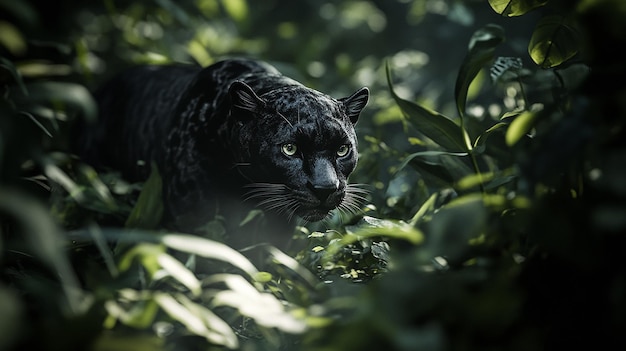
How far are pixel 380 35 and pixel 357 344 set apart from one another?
211 inches

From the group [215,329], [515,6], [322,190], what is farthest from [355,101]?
[215,329]

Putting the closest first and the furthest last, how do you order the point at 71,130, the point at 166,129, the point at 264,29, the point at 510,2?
the point at 510,2 → the point at 166,129 → the point at 71,130 → the point at 264,29

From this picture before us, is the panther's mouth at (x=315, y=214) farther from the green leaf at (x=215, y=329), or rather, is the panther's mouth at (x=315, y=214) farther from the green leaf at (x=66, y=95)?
the green leaf at (x=66, y=95)

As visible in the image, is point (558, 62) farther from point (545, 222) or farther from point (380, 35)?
point (380, 35)

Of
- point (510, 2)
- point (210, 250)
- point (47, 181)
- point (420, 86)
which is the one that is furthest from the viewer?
point (420, 86)

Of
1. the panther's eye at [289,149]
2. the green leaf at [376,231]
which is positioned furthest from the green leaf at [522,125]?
the panther's eye at [289,149]

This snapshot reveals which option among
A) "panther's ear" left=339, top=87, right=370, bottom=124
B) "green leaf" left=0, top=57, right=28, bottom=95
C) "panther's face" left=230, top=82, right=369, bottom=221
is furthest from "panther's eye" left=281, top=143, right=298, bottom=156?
"green leaf" left=0, top=57, right=28, bottom=95

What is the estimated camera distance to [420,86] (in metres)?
5.45

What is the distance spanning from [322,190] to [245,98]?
450mm

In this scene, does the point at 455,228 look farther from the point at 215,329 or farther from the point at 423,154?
the point at 423,154

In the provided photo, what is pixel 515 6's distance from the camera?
2.42 metres

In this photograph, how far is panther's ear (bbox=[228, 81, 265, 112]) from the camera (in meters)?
2.40

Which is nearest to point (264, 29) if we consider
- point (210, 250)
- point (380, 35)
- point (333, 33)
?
point (333, 33)

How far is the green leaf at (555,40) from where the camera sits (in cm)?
241
